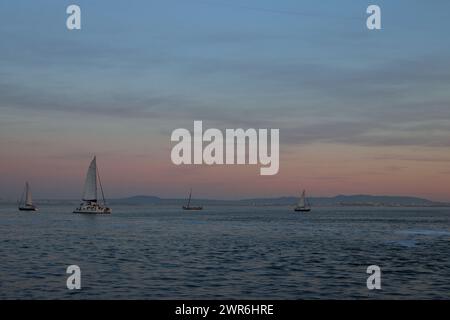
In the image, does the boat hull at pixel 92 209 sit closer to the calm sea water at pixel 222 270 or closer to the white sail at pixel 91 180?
the white sail at pixel 91 180

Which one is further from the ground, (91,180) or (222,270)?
(91,180)

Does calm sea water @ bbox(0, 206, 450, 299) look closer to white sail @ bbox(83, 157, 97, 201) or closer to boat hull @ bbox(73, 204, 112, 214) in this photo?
white sail @ bbox(83, 157, 97, 201)

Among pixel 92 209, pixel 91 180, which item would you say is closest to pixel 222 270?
pixel 91 180

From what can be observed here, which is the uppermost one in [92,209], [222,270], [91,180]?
[91,180]

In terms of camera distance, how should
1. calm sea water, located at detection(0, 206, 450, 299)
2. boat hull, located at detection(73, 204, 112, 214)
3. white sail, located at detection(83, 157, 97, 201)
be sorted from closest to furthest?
calm sea water, located at detection(0, 206, 450, 299)
white sail, located at detection(83, 157, 97, 201)
boat hull, located at detection(73, 204, 112, 214)

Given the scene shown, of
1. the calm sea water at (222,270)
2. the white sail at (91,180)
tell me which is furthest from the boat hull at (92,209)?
the calm sea water at (222,270)

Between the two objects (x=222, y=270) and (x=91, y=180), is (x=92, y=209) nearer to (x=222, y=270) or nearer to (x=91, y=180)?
(x=91, y=180)

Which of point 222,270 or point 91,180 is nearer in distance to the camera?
point 222,270

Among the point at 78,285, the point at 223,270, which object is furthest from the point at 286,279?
the point at 78,285

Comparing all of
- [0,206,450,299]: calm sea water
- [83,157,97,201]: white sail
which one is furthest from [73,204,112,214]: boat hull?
[0,206,450,299]: calm sea water

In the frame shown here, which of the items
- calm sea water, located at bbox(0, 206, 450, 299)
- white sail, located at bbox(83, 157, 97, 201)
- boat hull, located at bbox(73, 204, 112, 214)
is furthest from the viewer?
boat hull, located at bbox(73, 204, 112, 214)

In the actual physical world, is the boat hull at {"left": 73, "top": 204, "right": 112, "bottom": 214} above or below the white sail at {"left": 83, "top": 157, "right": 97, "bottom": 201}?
below
